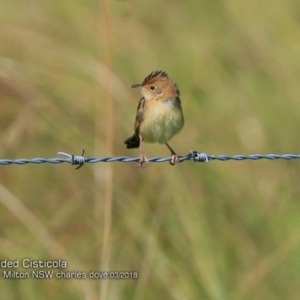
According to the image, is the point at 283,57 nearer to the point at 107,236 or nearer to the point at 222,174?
the point at 222,174

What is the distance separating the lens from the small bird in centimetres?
666

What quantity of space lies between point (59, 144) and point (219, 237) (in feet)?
4.94

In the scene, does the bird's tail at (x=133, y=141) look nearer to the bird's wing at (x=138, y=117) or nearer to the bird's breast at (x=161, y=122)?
the bird's wing at (x=138, y=117)

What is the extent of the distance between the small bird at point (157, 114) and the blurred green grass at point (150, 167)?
227 mm

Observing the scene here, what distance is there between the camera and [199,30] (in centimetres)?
973

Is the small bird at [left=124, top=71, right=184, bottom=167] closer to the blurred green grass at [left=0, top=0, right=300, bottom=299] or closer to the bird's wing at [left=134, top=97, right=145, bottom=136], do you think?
the bird's wing at [left=134, top=97, right=145, bottom=136]

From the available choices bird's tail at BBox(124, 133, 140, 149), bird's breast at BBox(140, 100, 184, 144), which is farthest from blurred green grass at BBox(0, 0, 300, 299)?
bird's breast at BBox(140, 100, 184, 144)

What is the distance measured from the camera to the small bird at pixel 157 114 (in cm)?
666

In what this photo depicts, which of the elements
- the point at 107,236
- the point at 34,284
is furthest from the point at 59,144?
the point at 107,236

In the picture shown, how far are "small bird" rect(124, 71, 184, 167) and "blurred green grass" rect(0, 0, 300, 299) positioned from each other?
0.74 feet

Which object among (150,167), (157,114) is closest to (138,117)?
(157,114)

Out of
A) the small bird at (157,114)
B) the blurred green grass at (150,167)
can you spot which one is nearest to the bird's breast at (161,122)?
the small bird at (157,114)

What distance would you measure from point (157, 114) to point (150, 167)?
0.50 m

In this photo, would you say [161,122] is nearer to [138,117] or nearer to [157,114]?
[157,114]
